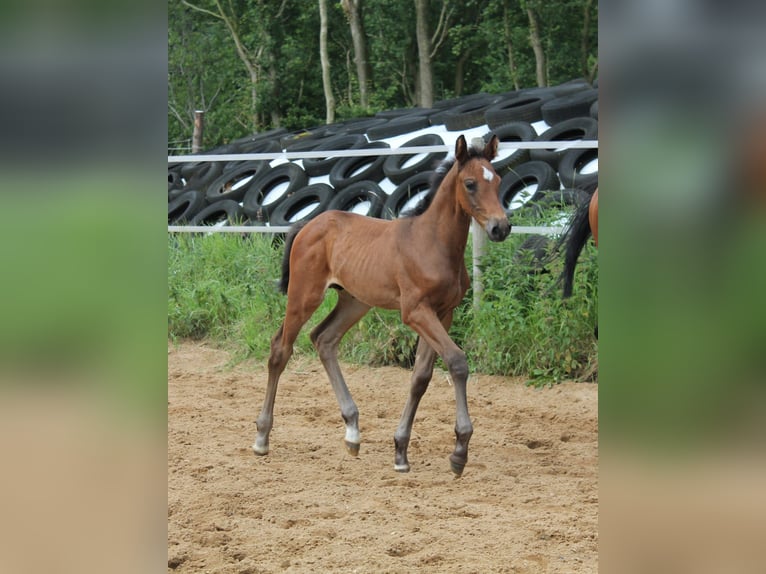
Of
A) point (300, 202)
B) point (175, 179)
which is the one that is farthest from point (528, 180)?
point (175, 179)

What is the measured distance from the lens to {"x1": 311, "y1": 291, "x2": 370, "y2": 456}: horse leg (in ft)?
19.7

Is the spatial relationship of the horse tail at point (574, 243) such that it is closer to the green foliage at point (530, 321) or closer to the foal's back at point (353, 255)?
the green foliage at point (530, 321)

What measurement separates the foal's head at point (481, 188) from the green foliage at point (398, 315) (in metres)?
2.39

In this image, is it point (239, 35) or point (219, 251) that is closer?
point (219, 251)

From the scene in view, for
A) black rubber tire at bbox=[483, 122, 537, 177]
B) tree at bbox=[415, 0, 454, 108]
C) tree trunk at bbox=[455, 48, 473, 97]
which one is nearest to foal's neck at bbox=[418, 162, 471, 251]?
black rubber tire at bbox=[483, 122, 537, 177]

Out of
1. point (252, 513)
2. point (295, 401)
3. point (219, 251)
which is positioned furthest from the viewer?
point (219, 251)

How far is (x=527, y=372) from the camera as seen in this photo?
793 centimetres

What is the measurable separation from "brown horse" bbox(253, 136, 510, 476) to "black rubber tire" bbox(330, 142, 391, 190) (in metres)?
4.21

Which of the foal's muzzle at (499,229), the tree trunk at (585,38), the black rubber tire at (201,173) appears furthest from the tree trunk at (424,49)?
the foal's muzzle at (499,229)

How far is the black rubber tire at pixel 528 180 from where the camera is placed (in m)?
9.21

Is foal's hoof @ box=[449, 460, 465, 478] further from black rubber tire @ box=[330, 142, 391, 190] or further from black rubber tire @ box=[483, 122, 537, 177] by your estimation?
black rubber tire @ box=[330, 142, 391, 190]
